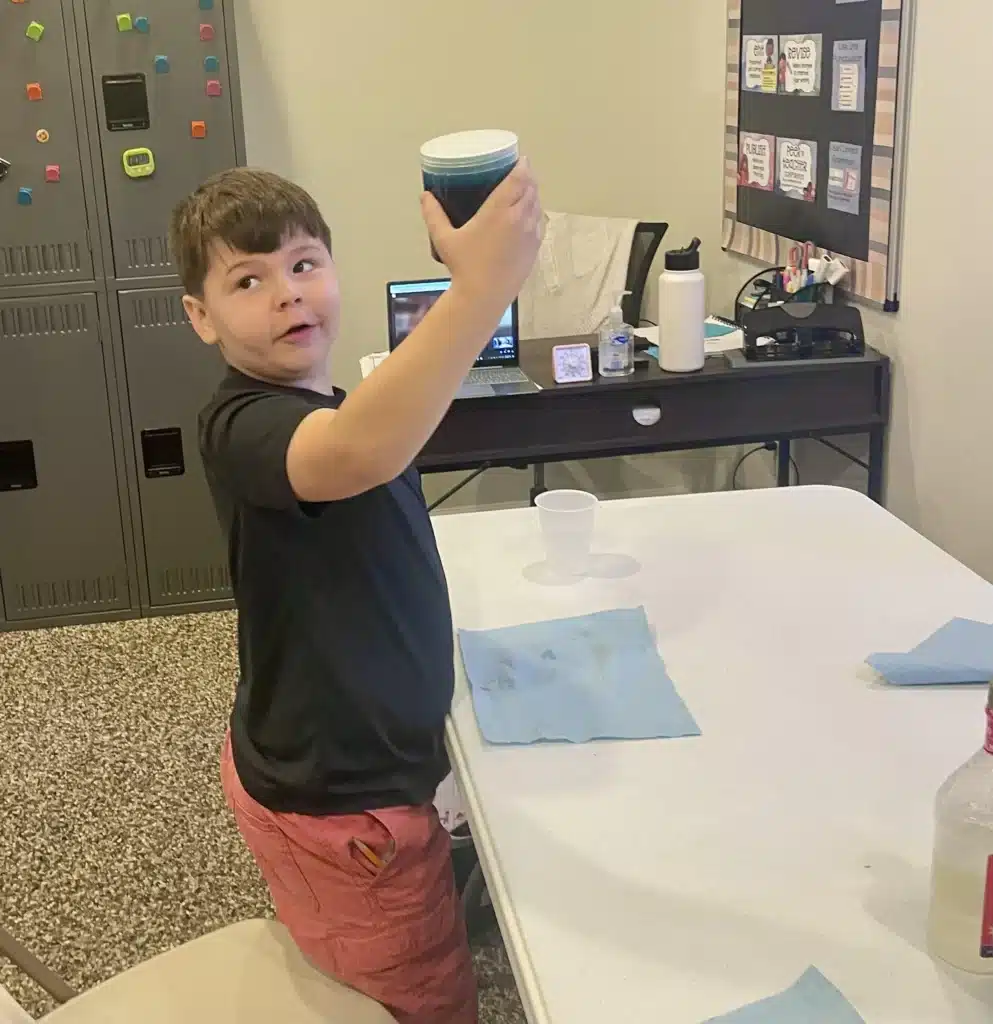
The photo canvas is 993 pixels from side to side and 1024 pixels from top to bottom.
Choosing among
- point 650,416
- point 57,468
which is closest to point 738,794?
point 650,416

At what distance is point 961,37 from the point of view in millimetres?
2416

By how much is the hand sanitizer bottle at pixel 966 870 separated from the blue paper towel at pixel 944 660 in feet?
1.31

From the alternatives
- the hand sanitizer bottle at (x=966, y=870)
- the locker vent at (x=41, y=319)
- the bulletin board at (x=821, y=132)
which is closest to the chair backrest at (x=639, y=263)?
the bulletin board at (x=821, y=132)

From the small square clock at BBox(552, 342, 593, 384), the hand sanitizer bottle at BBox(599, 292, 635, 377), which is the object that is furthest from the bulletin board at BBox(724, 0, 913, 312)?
the small square clock at BBox(552, 342, 593, 384)

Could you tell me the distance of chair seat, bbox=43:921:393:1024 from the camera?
1206 mm

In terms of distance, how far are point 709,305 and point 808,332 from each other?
1.07 metres

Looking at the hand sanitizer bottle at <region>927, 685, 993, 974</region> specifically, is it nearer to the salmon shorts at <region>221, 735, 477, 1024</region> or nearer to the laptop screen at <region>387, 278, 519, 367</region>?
A: the salmon shorts at <region>221, 735, 477, 1024</region>

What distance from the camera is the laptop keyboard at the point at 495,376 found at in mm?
2746

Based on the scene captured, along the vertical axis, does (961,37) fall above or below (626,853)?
above

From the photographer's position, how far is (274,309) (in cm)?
113

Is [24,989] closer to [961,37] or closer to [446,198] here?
[446,198]

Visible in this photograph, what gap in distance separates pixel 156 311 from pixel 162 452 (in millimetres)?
399

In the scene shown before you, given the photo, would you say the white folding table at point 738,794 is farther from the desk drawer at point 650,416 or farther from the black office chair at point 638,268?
the black office chair at point 638,268

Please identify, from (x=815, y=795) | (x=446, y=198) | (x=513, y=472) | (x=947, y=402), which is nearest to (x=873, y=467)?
(x=947, y=402)
